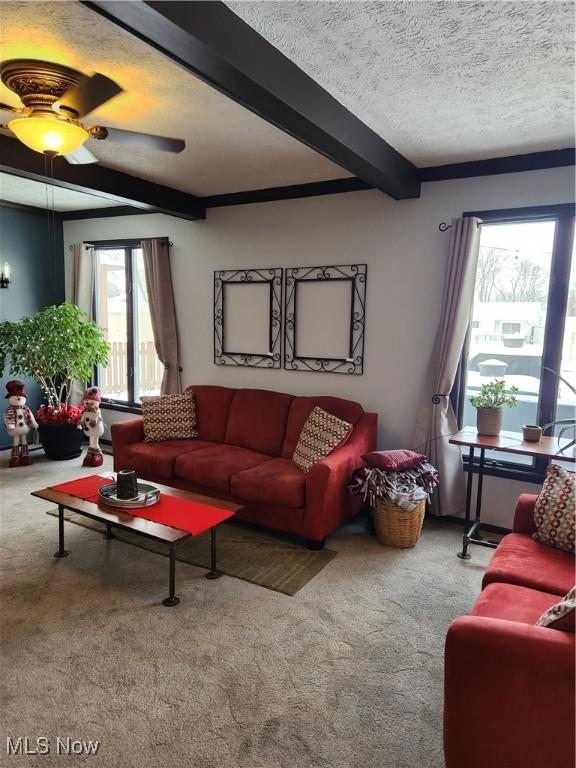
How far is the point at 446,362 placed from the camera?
372 cm

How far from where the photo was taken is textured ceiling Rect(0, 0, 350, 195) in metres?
2.01

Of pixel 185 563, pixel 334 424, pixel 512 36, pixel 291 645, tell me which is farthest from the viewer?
pixel 334 424

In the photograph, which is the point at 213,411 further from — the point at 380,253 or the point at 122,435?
the point at 380,253

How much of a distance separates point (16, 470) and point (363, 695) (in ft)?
13.5

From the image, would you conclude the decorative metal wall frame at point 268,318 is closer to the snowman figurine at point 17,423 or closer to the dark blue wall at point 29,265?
the snowman figurine at point 17,423

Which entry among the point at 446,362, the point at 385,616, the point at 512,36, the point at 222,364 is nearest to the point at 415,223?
the point at 446,362

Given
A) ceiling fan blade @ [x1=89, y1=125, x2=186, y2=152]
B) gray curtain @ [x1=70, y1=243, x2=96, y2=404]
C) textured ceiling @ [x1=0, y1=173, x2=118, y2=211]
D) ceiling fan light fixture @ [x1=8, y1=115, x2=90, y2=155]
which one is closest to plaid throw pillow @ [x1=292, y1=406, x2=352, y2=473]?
ceiling fan blade @ [x1=89, y1=125, x2=186, y2=152]

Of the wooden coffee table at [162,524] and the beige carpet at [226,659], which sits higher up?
the wooden coffee table at [162,524]

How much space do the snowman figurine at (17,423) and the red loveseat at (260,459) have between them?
134 centimetres

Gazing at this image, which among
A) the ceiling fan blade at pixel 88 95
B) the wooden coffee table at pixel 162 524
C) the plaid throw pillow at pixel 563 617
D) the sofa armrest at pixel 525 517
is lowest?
the wooden coffee table at pixel 162 524

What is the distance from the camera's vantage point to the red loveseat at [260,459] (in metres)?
3.37

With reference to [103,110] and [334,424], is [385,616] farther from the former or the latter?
[103,110]

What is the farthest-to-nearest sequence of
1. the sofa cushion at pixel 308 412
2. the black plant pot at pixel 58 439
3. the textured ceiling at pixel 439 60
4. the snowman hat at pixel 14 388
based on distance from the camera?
the black plant pot at pixel 58 439, the snowman hat at pixel 14 388, the sofa cushion at pixel 308 412, the textured ceiling at pixel 439 60

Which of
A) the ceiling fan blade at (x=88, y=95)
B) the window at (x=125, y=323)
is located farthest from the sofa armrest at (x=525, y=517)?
the window at (x=125, y=323)
